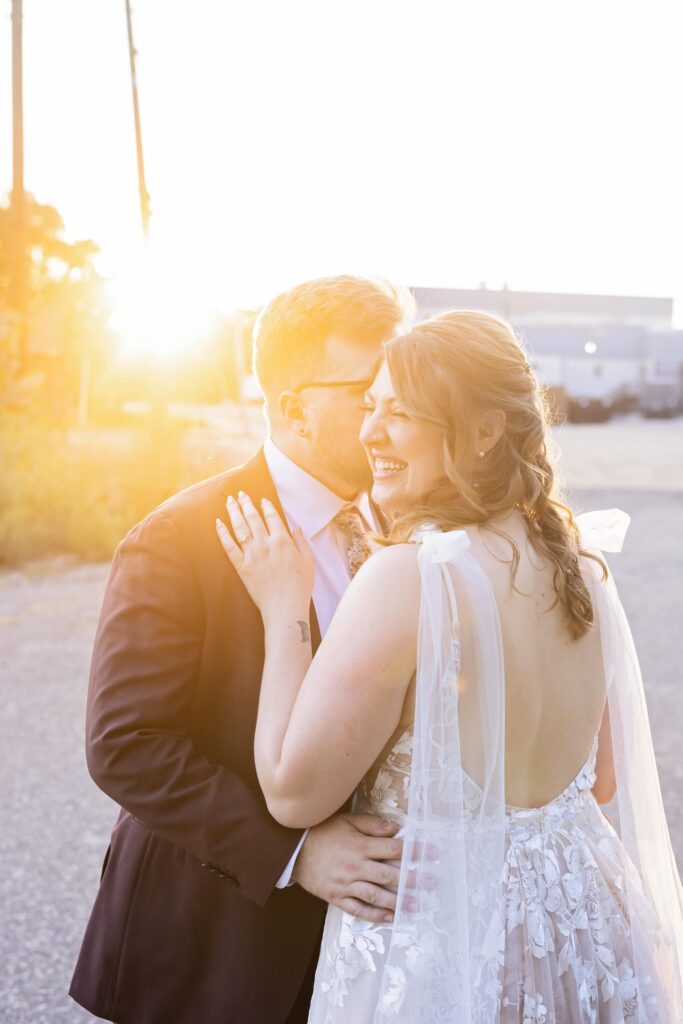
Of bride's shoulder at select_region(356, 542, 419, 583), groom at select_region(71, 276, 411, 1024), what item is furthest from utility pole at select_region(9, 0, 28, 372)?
bride's shoulder at select_region(356, 542, 419, 583)

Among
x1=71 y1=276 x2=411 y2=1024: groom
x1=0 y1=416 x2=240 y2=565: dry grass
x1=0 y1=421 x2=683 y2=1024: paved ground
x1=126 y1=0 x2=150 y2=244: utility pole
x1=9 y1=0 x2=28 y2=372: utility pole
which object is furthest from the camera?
x1=9 y1=0 x2=28 y2=372: utility pole

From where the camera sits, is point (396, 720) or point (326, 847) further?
point (326, 847)

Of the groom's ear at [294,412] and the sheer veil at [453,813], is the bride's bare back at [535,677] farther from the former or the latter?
the groom's ear at [294,412]

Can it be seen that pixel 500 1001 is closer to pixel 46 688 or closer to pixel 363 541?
pixel 363 541

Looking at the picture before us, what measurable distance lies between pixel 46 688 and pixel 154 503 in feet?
18.7

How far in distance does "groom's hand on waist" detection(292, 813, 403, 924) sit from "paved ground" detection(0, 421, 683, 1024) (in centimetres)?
204

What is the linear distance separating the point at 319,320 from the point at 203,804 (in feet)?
3.59

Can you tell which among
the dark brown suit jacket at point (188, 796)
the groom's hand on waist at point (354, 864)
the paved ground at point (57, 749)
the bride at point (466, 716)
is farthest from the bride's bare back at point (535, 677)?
the paved ground at point (57, 749)

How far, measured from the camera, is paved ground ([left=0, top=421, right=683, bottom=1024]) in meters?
3.81

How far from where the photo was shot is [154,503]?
12336 mm

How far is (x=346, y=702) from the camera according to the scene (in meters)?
1.66

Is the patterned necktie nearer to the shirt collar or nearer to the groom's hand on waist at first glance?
the shirt collar

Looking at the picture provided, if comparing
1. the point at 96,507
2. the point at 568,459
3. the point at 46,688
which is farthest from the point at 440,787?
the point at 568,459

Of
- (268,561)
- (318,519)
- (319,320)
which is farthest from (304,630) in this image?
(319,320)
